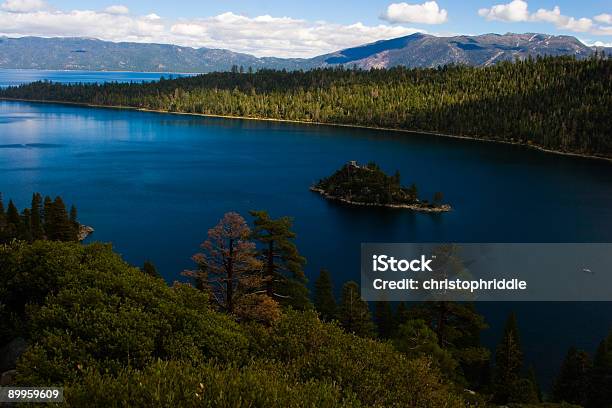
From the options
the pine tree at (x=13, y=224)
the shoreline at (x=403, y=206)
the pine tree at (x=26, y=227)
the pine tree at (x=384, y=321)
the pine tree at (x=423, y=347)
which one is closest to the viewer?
the pine tree at (x=423, y=347)

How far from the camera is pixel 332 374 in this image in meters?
21.7

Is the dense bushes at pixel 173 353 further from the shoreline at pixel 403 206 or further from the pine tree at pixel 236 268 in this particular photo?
the shoreline at pixel 403 206

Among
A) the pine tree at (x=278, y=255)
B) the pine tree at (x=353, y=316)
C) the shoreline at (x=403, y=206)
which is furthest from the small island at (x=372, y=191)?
the pine tree at (x=278, y=255)

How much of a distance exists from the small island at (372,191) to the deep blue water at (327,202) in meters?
4.13

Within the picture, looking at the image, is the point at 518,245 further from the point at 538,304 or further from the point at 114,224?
the point at 114,224

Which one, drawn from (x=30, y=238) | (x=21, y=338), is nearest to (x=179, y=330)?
(x=21, y=338)

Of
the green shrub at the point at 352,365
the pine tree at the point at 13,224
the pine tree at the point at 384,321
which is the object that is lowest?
the pine tree at the point at 384,321

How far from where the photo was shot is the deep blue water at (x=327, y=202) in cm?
7450

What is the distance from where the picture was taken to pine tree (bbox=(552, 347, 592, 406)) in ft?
141

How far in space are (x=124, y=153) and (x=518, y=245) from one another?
13729cm

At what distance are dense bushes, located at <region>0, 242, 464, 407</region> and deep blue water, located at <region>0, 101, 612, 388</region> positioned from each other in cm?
3579

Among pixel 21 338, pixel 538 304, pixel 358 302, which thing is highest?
pixel 21 338

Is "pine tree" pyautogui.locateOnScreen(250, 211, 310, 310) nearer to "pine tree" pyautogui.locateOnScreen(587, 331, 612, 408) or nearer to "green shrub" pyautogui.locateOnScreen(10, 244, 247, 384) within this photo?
"green shrub" pyautogui.locateOnScreen(10, 244, 247, 384)

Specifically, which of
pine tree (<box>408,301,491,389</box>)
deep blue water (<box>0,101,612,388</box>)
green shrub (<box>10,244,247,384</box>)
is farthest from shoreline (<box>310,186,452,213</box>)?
green shrub (<box>10,244,247,384</box>)
